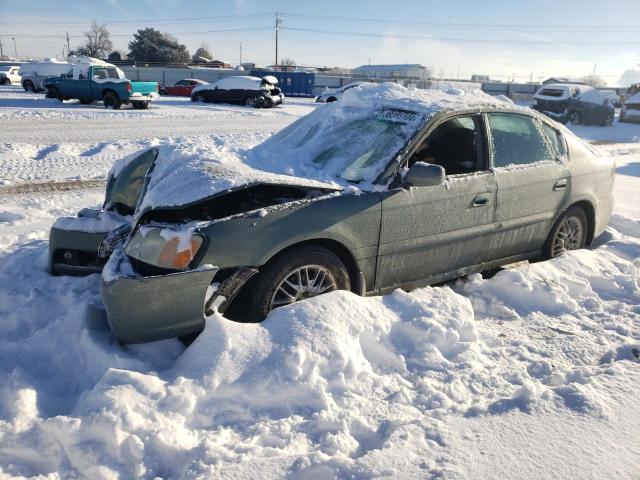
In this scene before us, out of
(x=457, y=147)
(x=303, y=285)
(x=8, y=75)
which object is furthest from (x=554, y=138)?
(x=8, y=75)

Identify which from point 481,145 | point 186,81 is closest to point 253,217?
point 481,145

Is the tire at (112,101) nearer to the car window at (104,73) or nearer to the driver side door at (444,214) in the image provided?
the car window at (104,73)

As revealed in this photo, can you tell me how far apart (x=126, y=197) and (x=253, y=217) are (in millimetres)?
1749

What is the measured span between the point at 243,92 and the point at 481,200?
21445 millimetres

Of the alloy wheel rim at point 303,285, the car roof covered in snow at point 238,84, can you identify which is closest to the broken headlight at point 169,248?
the alloy wheel rim at point 303,285

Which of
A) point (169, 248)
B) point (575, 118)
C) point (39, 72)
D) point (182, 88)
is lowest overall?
point (169, 248)

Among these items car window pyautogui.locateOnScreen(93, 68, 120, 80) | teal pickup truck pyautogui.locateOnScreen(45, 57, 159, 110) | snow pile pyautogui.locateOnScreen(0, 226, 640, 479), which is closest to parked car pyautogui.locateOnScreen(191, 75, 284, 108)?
teal pickup truck pyautogui.locateOnScreen(45, 57, 159, 110)

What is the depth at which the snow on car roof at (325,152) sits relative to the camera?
3.27 meters

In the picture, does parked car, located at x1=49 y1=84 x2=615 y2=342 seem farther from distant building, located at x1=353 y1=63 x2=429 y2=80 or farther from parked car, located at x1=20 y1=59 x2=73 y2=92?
distant building, located at x1=353 y1=63 x2=429 y2=80

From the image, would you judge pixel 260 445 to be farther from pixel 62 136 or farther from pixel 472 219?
pixel 62 136

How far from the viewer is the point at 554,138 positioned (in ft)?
15.1

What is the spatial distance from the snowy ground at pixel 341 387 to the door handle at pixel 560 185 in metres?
0.83

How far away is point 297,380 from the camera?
2.63 meters

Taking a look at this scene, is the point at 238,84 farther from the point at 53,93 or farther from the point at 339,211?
the point at 339,211
